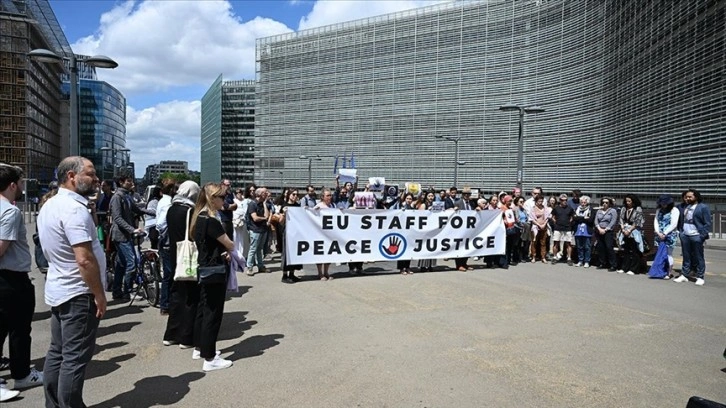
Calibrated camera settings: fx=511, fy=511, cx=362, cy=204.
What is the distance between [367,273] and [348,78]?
72032 mm

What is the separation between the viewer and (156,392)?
466 cm

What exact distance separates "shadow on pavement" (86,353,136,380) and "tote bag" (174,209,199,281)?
1.10 meters

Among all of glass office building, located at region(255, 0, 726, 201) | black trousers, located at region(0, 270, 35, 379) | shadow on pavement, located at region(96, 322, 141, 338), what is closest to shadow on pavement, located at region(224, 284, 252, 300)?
shadow on pavement, located at region(96, 322, 141, 338)

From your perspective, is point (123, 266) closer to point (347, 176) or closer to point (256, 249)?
point (256, 249)

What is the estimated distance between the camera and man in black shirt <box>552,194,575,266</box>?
1385 centimetres

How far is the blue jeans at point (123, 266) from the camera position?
320 inches

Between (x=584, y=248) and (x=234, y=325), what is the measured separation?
32.4 feet

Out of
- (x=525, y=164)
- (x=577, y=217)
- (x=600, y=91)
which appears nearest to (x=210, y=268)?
(x=577, y=217)

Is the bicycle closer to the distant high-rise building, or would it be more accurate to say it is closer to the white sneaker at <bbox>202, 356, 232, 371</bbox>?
the white sneaker at <bbox>202, 356, 232, 371</bbox>

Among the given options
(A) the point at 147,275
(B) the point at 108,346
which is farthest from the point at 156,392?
(A) the point at 147,275

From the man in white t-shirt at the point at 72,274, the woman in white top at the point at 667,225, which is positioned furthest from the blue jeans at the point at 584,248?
the man in white t-shirt at the point at 72,274

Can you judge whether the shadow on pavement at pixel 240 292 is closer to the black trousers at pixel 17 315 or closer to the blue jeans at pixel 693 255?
the black trousers at pixel 17 315

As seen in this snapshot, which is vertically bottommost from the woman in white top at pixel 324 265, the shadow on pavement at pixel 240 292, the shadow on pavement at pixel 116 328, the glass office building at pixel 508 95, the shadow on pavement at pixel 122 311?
the shadow on pavement at pixel 116 328

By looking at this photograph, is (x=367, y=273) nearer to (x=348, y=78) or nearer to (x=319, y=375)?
(x=319, y=375)
